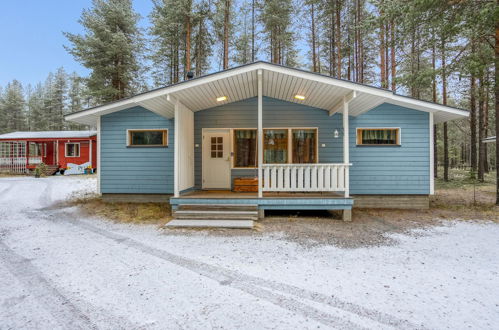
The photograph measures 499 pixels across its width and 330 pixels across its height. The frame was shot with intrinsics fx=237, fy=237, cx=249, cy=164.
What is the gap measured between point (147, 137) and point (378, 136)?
6.52m

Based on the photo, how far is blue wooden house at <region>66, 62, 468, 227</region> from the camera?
5469 millimetres

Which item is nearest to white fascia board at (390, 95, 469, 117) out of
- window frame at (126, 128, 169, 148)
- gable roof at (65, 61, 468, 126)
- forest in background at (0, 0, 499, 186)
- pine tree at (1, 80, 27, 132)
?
gable roof at (65, 61, 468, 126)

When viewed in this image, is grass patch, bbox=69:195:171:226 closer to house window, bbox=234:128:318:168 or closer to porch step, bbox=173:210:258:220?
porch step, bbox=173:210:258:220

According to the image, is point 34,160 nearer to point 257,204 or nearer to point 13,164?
point 13,164

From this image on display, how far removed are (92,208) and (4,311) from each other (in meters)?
4.88

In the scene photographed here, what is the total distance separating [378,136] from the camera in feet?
21.5

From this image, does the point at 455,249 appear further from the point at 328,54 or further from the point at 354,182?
the point at 328,54

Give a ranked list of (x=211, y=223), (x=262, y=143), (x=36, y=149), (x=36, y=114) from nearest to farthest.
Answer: (x=211, y=223) < (x=262, y=143) < (x=36, y=149) < (x=36, y=114)

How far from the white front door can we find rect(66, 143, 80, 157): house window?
1365 cm

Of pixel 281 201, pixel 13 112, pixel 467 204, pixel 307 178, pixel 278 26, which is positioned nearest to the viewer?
pixel 281 201

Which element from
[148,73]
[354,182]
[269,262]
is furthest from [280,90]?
[148,73]

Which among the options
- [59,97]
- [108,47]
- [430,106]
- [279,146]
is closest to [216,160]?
[279,146]

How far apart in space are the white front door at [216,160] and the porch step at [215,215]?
5.85 feet

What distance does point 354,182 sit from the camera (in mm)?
6547
